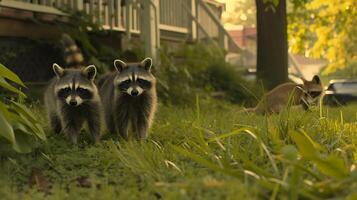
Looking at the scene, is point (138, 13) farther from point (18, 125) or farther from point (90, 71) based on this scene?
point (18, 125)

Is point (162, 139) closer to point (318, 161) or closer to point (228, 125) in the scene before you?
point (228, 125)

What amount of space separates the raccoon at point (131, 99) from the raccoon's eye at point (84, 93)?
0.34 meters

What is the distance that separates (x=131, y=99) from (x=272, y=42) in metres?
8.47

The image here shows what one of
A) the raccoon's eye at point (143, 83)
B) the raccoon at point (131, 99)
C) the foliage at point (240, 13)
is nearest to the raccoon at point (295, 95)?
the raccoon at point (131, 99)

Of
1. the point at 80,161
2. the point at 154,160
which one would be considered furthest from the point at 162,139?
the point at 154,160

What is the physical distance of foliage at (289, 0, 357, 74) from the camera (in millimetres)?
19516

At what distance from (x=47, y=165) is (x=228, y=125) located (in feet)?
6.26

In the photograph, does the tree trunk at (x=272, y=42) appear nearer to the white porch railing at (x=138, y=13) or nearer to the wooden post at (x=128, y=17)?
the white porch railing at (x=138, y=13)

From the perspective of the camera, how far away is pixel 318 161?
3.23 metres

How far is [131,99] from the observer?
20.3ft

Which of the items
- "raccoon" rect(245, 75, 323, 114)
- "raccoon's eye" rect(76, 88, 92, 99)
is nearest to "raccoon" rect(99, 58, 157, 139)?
"raccoon's eye" rect(76, 88, 92, 99)

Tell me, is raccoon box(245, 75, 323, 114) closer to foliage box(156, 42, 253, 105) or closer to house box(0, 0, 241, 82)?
foliage box(156, 42, 253, 105)

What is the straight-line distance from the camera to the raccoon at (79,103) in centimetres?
574

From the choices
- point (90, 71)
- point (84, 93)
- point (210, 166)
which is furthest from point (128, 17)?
point (210, 166)
